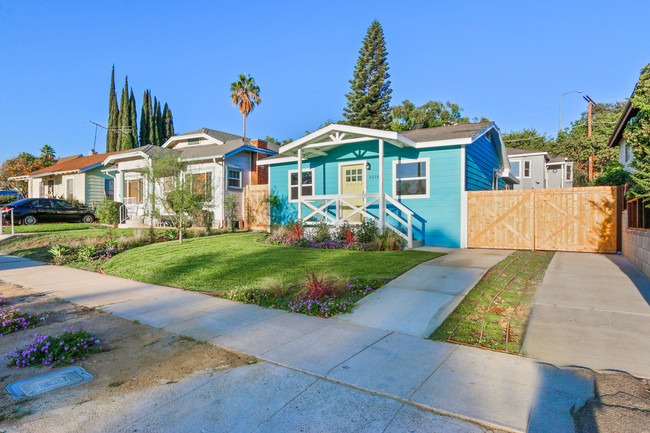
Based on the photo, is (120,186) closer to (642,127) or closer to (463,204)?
(463,204)

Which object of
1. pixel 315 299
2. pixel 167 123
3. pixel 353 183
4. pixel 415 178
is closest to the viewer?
pixel 315 299

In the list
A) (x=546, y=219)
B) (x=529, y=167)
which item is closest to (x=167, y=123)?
(x=529, y=167)

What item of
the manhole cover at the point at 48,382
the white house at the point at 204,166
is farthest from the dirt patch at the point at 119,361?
the white house at the point at 204,166

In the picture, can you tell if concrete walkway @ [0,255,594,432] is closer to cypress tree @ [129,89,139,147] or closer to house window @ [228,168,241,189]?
house window @ [228,168,241,189]

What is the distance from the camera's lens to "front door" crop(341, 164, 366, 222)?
13.6 metres

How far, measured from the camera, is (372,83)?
3534 cm

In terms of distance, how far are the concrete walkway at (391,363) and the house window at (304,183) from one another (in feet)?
30.9

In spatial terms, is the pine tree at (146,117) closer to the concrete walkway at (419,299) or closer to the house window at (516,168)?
Result: the house window at (516,168)

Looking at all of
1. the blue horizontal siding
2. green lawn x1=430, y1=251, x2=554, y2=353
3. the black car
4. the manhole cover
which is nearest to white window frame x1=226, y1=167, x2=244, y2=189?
the blue horizontal siding

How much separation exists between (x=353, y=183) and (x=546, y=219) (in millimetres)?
6514

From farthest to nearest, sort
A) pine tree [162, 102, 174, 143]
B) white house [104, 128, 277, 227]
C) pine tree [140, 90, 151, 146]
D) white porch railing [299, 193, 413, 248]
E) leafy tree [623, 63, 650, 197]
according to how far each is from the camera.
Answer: pine tree [162, 102, 174, 143]
pine tree [140, 90, 151, 146]
white house [104, 128, 277, 227]
white porch railing [299, 193, 413, 248]
leafy tree [623, 63, 650, 197]

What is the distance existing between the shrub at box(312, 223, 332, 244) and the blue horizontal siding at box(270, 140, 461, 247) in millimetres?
2074

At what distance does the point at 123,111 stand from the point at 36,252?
39.9 metres

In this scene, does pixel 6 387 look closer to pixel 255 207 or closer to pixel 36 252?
pixel 36 252
